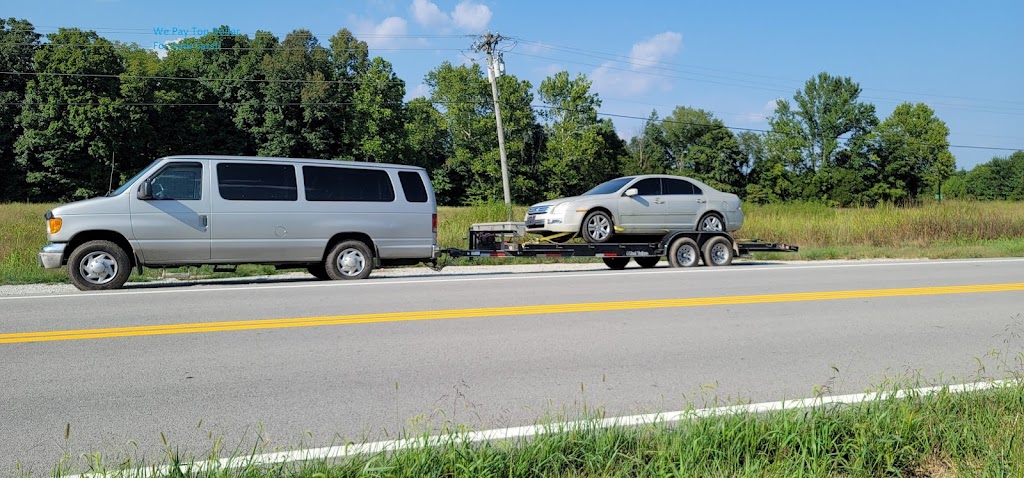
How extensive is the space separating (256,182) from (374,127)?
56.5 meters

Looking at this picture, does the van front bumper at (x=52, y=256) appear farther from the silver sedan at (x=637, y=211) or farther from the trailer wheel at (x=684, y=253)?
the trailer wheel at (x=684, y=253)

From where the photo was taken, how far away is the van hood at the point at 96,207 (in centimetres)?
1102

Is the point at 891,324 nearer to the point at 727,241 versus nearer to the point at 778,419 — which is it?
the point at 778,419

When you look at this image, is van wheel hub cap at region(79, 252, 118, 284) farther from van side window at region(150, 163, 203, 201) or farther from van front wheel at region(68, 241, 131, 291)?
van side window at region(150, 163, 203, 201)

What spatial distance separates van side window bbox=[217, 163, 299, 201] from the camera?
11.9m

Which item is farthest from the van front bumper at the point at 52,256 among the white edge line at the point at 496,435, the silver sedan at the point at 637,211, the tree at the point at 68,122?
the tree at the point at 68,122

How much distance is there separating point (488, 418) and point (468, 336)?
8.55 feet

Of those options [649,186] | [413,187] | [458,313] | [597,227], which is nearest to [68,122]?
[413,187]

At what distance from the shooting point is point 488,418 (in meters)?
4.75

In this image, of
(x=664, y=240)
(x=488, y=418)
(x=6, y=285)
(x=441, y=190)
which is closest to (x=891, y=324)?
(x=488, y=418)

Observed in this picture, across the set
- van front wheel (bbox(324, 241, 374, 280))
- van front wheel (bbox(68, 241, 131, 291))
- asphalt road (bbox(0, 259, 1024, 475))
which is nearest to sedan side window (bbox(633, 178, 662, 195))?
asphalt road (bbox(0, 259, 1024, 475))

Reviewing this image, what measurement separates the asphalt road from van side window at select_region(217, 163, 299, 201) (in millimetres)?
1640

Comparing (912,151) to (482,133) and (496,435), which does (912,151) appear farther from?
(496,435)

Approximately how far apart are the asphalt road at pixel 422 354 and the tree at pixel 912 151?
77.7 meters
